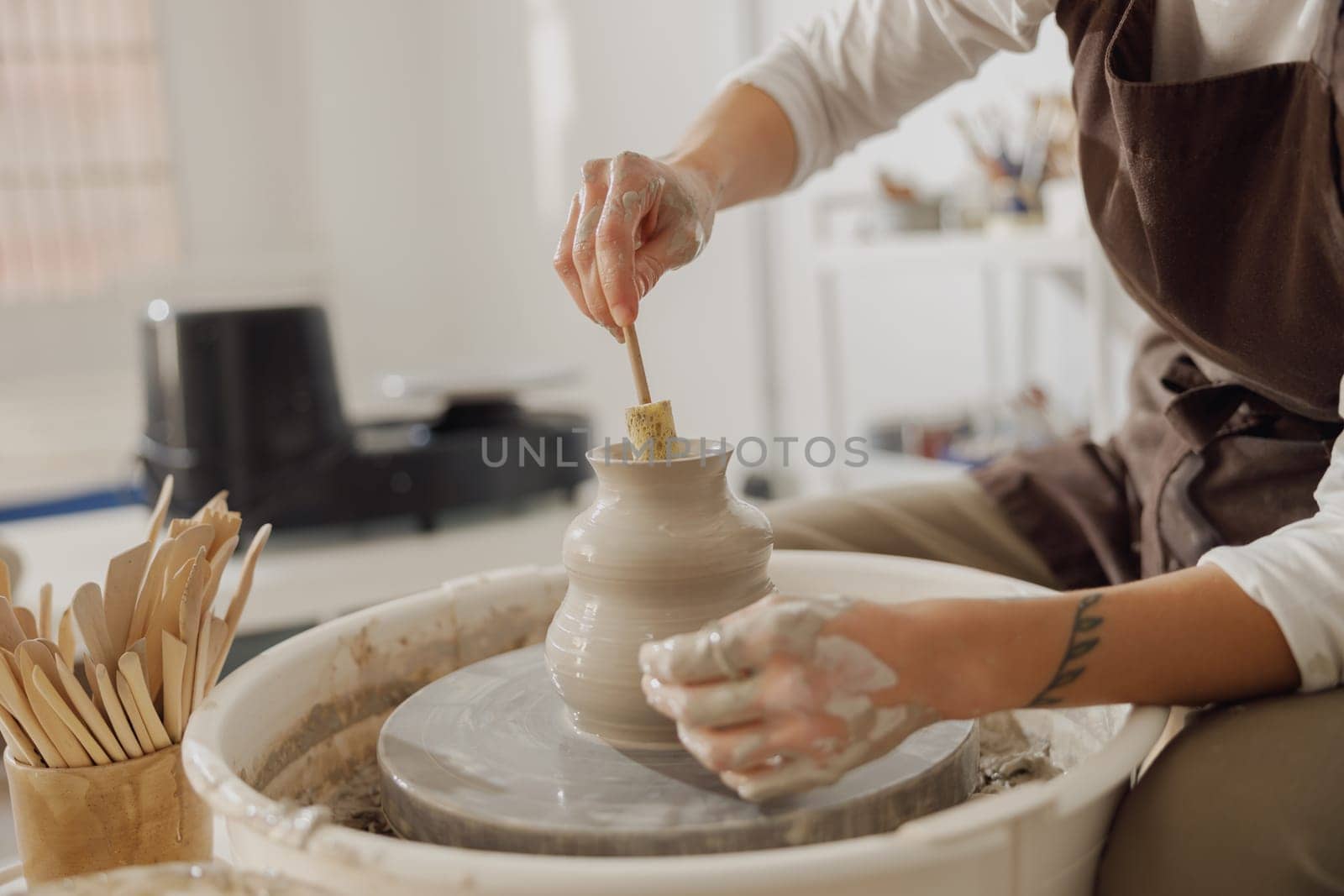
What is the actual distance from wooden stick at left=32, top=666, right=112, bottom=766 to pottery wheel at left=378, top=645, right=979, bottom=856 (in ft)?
0.67

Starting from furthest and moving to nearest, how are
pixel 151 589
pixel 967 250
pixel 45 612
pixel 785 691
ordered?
1. pixel 967 250
2. pixel 45 612
3. pixel 151 589
4. pixel 785 691

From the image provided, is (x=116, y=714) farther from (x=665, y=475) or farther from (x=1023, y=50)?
(x=1023, y=50)

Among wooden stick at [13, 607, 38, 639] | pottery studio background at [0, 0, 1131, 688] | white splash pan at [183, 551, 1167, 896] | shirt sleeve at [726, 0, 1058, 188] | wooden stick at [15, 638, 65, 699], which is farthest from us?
pottery studio background at [0, 0, 1131, 688]

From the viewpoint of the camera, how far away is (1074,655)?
70cm

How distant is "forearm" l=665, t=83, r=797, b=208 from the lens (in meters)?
1.18

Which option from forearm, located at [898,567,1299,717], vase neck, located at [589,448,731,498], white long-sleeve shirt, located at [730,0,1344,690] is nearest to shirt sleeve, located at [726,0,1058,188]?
white long-sleeve shirt, located at [730,0,1344,690]

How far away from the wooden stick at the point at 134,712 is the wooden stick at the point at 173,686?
18mm

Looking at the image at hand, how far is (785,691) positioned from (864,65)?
2.71ft

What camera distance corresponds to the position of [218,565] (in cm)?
91

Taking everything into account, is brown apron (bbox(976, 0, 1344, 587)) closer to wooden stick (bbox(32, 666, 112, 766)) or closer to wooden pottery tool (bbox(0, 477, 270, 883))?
wooden pottery tool (bbox(0, 477, 270, 883))

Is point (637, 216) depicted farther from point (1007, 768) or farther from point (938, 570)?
point (1007, 768)

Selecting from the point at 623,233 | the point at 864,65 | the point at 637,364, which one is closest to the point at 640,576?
the point at 637,364

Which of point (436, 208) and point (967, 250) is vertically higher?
point (436, 208)

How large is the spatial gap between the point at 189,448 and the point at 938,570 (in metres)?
1.68
